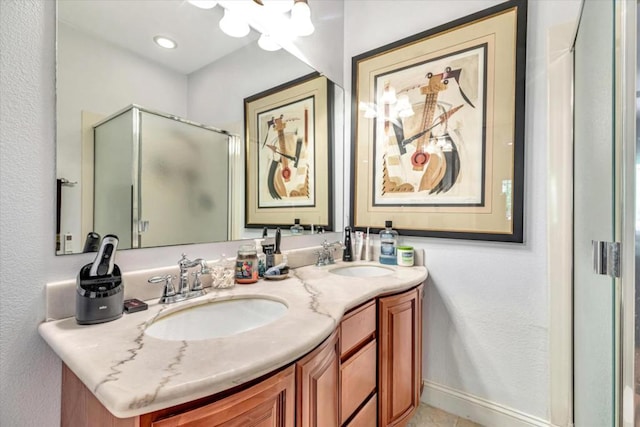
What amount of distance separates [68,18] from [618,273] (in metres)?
1.60

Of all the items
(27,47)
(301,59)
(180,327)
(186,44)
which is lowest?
(180,327)

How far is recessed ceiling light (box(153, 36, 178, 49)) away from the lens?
1.04 metres

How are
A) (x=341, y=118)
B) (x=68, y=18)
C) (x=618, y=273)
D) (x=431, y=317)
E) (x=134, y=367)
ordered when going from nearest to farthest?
(x=134, y=367)
(x=618, y=273)
(x=68, y=18)
(x=431, y=317)
(x=341, y=118)

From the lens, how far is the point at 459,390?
5.05 feet

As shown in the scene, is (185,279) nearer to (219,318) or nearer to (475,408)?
(219,318)

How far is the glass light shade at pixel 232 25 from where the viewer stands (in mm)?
1259

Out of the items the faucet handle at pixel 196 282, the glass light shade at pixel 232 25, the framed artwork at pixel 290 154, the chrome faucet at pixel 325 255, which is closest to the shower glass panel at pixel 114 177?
the faucet handle at pixel 196 282

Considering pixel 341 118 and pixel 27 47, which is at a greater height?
pixel 341 118

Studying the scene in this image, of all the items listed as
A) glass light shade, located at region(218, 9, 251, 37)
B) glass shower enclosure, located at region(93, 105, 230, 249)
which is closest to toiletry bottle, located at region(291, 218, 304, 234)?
glass shower enclosure, located at region(93, 105, 230, 249)

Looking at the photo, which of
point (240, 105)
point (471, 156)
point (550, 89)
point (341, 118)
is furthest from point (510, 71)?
point (240, 105)

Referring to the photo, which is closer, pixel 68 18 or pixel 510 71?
pixel 68 18

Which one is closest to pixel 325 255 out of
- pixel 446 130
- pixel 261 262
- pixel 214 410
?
pixel 261 262

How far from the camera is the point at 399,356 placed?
127cm

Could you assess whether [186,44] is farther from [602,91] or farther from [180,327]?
[602,91]
